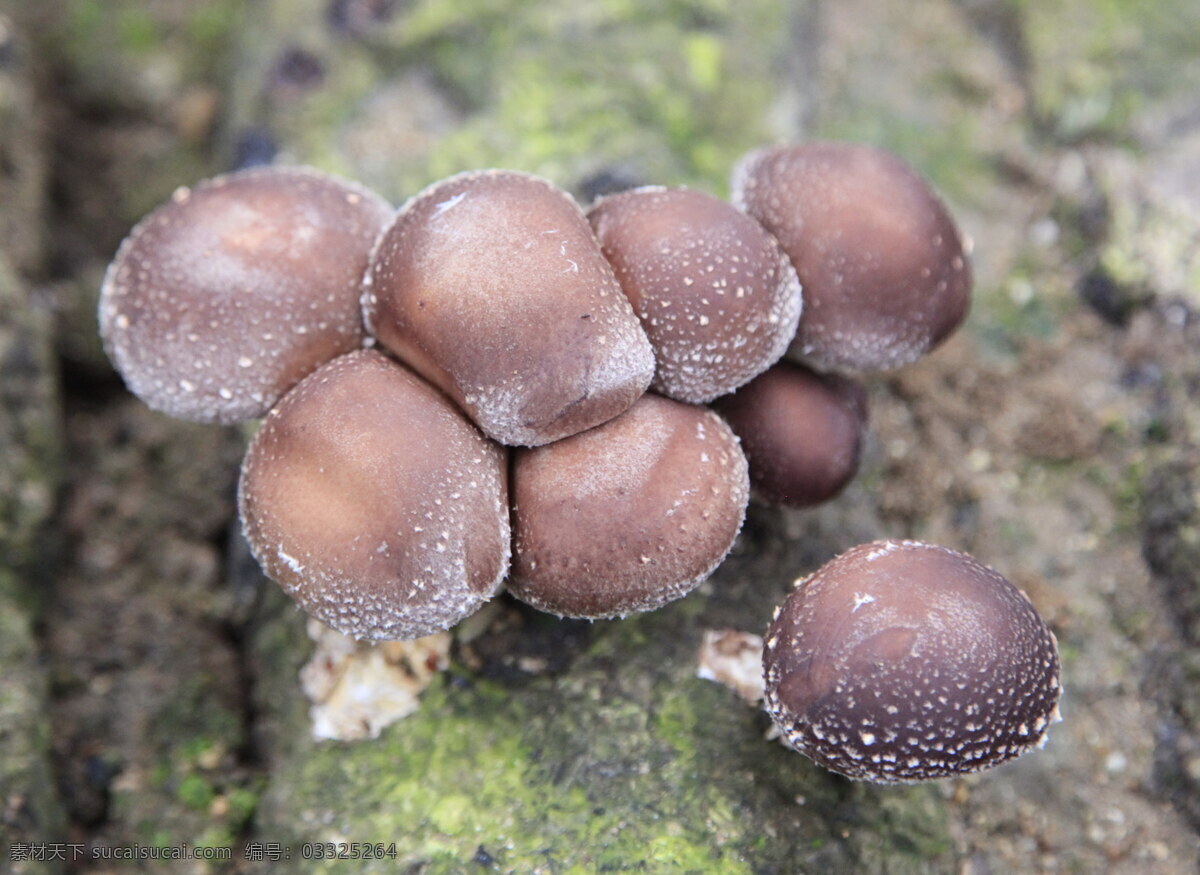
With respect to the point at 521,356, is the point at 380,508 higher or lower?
lower

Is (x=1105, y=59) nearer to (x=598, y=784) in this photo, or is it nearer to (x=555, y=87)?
(x=555, y=87)

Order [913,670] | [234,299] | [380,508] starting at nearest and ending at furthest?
[913,670] → [380,508] → [234,299]

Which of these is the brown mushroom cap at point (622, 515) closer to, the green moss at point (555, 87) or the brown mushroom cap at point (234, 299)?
the brown mushroom cap at point (234, 299)

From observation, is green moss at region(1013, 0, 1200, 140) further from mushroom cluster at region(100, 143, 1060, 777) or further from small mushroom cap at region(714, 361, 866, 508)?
small mushroom cap at region(714, 361, 866, 508)

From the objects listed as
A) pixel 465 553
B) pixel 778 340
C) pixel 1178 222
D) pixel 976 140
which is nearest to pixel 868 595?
pixel 778 340

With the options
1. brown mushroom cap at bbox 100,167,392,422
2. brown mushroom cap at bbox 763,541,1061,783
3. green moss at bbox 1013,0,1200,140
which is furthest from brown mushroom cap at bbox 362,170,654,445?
green moss at bbox 1013,0,1200,140

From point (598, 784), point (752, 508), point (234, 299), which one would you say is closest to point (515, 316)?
point (234, 299)
